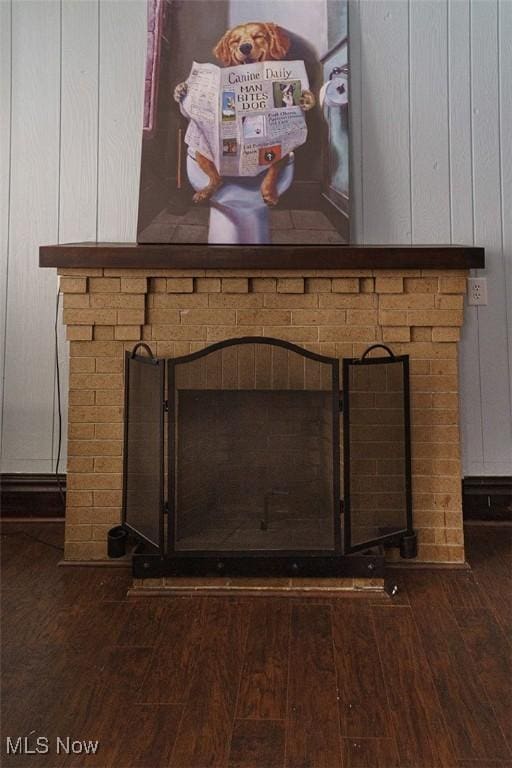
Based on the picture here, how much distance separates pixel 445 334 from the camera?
291 cm

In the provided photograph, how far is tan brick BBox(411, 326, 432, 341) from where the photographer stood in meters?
2.92

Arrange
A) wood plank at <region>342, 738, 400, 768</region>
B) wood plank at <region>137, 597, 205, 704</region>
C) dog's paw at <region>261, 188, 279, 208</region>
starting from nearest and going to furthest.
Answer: wood plank at <region>342, 738, 400, 768</region> → wood plank at <region>137, 597, 205, 704</region> → dog's paw at <region>261, 188, 279, 208</region>

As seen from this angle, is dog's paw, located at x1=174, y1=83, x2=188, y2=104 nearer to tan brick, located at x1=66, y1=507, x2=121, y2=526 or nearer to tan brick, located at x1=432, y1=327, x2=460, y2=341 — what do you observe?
tan brick, located at x1=432, y1=327, x2=460, y2=341

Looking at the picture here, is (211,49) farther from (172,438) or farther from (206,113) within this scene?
(172,438)

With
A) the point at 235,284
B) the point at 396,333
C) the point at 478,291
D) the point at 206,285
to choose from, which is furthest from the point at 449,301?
the point at 206,285

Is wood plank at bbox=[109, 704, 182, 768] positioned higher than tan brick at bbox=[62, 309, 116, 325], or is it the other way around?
tan brick at bbox=[62, 309, 116, 325]

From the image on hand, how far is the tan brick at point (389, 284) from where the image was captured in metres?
2.88

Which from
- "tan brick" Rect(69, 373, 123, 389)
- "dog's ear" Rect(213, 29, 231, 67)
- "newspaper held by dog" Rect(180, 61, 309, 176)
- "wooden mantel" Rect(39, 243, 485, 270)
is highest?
"dog's ear" Rect(213, 29, 231, 67)

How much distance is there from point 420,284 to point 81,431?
1298 mm

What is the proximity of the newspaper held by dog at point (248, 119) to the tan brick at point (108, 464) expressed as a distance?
1.15m

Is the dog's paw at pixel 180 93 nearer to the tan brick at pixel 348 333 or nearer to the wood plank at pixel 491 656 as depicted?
the tan brick at pixel 348 333

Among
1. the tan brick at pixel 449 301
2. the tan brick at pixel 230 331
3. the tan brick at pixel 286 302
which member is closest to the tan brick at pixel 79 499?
the tan brick at pixel 230 331

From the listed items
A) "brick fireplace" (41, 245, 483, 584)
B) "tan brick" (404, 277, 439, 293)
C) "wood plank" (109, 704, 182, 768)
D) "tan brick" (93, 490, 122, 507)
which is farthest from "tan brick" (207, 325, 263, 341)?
"wood plank" (109, 704, 182, 768)
